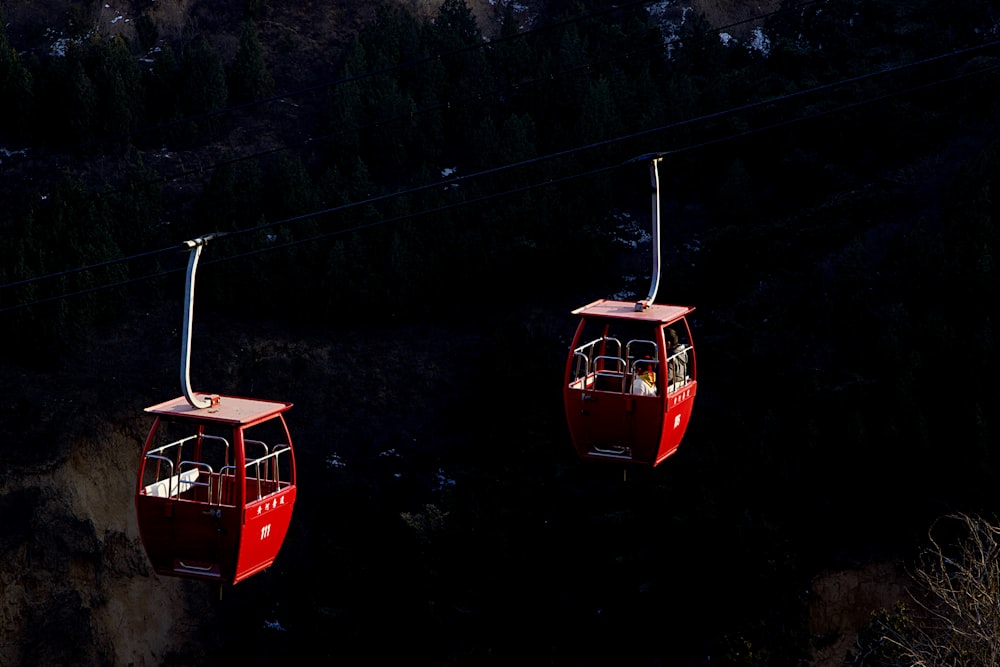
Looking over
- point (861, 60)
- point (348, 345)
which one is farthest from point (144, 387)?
point (861, 60)

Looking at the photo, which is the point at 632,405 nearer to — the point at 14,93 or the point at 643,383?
the point at 643,383

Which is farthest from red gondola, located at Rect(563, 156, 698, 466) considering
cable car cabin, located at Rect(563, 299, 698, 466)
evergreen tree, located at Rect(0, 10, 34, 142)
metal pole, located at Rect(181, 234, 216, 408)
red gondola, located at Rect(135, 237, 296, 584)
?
evergreen tree, located at Rect(0, 10, 34, 142)

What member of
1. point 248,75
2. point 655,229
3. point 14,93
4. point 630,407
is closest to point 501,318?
point 248,75

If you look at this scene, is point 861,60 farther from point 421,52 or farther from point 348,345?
point 348,345

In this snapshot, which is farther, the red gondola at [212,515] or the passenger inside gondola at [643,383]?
the passenger inside gondola at [643,383]

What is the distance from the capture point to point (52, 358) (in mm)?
30188

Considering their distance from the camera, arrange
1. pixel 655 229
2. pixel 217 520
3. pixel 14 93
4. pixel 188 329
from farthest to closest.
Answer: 1. pixel 14 93
2. pixel 655 229
3. pixel 217 520
4. pixel 188 329

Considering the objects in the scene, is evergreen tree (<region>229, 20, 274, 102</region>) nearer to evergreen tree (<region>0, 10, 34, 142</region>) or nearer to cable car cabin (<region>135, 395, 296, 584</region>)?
evergreen tree (<region>0, 10, 34, 142</region>)

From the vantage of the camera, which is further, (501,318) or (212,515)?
(501,318)

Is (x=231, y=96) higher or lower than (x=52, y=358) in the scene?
higher

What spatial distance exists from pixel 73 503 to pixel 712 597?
15259 millimetres

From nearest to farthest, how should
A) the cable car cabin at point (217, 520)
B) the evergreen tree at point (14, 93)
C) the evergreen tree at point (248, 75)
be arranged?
the cable car cabin at point (217, 520), the evergreen tree at point (14, 93), the evergreen tree at point (248, 75)

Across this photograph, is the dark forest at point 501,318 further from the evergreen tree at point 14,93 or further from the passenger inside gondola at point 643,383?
the passenger inside gondola at point 643,383

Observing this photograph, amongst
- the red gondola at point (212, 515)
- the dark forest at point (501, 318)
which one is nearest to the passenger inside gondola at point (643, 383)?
the red gondola at point (212, 515)
